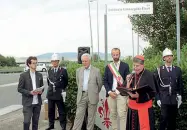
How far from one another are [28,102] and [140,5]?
11.5 feet

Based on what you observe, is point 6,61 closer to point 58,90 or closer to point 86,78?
point 58,90

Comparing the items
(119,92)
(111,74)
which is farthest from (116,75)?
(119,92)

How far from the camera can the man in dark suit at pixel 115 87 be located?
768 cm

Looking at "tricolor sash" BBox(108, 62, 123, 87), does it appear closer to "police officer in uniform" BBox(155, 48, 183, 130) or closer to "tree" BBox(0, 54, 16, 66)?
"police officer in uniform" BBox(155, 48, 183, 130)

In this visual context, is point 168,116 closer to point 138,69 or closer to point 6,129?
point 138,69

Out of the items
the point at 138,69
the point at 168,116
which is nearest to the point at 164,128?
the point at 168,116

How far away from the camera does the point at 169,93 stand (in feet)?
24.3

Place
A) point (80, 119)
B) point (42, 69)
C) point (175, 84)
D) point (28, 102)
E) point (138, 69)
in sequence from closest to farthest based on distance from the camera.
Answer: point (138, 69)
point (175, 84)
point (28, 102)
point (80, 119)
point (42, 69)

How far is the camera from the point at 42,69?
227ft

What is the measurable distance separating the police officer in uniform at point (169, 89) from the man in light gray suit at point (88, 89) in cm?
149

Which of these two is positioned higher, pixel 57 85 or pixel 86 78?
pixel 86 78

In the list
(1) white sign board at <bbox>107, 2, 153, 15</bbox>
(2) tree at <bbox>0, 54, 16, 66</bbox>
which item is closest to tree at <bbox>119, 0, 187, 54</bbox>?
(1) white sign board at <bbox>107, 2, 153, 15</bbox>

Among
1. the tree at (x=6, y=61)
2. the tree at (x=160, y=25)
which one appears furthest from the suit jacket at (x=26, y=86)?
the tree at (x=6, y=61)

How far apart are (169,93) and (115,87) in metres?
1.11
